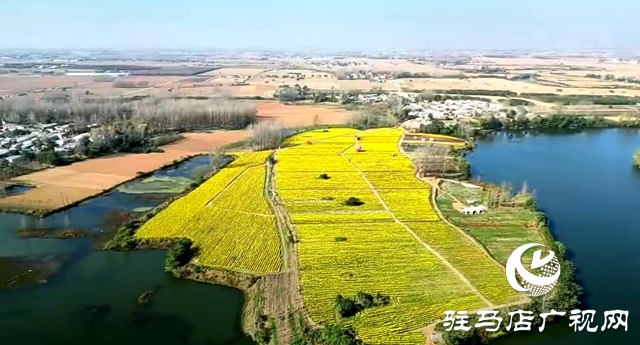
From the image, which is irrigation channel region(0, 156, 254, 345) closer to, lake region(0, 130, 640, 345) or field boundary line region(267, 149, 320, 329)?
lake region(0, 130, 640, 345)

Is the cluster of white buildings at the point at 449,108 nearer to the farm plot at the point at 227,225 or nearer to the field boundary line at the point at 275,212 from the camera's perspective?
the field boundary line at the point at 275,212

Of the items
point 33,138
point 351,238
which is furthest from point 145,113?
point 351,238

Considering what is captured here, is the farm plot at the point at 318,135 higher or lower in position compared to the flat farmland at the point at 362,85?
lower

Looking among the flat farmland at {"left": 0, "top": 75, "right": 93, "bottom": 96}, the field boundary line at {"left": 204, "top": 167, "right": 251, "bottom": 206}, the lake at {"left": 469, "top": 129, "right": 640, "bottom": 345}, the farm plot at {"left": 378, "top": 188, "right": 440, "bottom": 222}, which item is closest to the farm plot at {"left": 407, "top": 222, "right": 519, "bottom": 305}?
the farm plot at {"left": 378, "top": 188, "right": 440, "bottom": 222}

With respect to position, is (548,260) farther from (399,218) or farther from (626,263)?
(399,218)

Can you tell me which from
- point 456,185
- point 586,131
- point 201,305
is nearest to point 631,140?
point 586,131

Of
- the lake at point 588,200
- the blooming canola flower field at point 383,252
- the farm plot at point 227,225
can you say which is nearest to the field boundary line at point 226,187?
the farm plot at point 227,225
